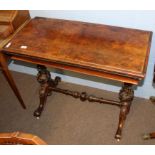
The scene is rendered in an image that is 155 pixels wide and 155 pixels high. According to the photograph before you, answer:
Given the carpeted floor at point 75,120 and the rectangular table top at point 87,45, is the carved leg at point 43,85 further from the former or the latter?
the rectangular table top at point 87,45

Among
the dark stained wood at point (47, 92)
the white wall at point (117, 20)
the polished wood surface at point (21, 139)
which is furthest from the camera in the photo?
the dark stained wood at point (47, 92)

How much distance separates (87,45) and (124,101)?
504mm

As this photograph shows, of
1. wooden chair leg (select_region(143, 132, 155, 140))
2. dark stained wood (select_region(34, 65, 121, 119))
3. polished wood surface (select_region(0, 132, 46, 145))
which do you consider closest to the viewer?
polished wood surface (select_region(0, 132, 46, 145))

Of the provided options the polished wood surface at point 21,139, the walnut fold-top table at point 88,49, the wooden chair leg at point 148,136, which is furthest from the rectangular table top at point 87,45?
the wooden chair leg at point 148,136

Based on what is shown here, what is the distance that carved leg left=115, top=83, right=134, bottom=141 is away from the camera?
59.0 inches

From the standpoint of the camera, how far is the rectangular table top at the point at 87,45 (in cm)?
123

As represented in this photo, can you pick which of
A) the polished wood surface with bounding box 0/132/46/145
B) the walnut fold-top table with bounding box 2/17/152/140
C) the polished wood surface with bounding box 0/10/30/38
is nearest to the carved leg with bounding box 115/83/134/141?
the walnut fold-top table with bounding box 2/17/152/140

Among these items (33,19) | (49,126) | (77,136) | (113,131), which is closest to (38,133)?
(49,126)

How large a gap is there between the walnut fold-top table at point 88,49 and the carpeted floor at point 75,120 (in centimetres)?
14

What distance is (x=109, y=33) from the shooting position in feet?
4.77

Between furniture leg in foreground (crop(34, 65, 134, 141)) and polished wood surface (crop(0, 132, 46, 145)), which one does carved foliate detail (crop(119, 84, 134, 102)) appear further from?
polished wood surface (crop(0, 132, 46, 145))

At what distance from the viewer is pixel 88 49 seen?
1.35 meters
